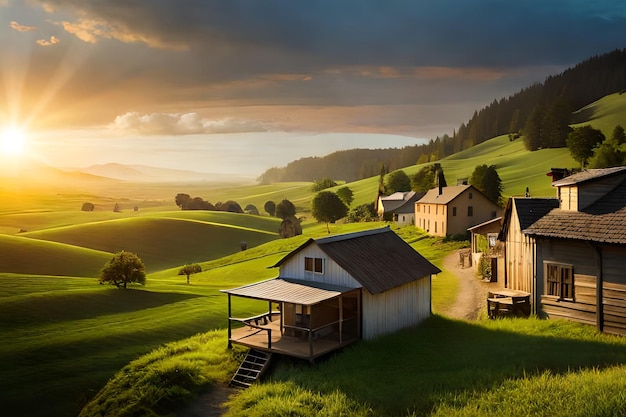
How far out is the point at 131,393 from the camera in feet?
77.6

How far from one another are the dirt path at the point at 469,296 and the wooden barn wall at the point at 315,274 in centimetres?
1085

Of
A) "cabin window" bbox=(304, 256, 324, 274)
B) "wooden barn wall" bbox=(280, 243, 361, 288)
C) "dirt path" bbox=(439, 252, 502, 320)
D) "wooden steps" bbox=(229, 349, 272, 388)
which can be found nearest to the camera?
"wooden steps" bbox=(229, 349, 272, 388)

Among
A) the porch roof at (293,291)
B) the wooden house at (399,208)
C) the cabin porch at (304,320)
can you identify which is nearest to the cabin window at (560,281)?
the cabin porch at (304,320)

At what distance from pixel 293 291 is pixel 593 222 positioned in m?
16.4

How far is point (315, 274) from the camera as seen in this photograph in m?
28.9

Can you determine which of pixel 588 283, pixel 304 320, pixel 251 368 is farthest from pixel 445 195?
pixel 251 368

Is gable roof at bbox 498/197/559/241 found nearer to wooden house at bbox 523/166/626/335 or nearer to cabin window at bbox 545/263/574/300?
wooden house at bbox 523/166/626/335

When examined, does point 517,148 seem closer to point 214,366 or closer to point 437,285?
point 437,285

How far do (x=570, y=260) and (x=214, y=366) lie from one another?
19.8 meters

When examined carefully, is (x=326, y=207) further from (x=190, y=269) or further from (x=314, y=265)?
(x=314, y=265)

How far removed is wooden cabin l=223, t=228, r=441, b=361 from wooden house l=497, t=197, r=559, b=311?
6501 millimetres

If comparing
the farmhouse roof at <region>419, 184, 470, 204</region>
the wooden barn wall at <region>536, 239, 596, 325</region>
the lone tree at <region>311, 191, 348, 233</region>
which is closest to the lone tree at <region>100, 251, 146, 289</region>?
the wooden barn wall at <region>536, 239, 596, 325</region>

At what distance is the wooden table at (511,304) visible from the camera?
31.6m

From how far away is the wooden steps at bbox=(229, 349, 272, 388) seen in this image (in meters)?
25.0
